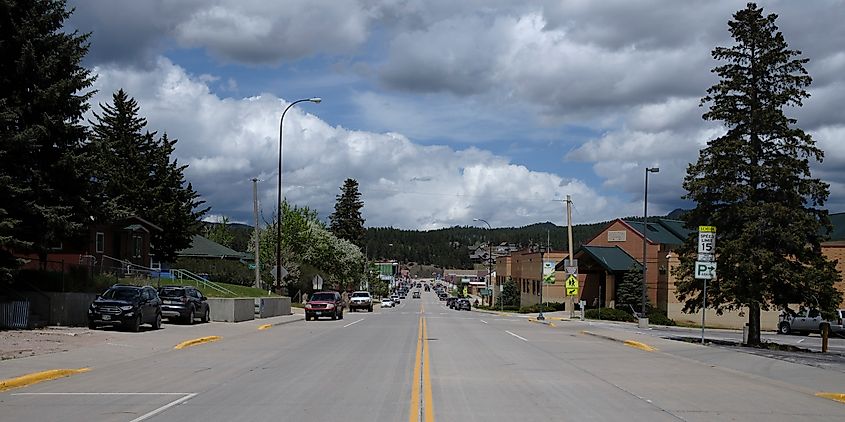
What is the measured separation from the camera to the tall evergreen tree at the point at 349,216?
381 feet

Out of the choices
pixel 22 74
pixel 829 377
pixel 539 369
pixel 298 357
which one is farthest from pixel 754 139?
pixel 22 74

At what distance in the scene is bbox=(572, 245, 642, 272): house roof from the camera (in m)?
69.6

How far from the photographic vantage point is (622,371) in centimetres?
1820

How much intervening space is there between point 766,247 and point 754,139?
413cm

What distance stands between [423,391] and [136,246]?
48112 millimetres

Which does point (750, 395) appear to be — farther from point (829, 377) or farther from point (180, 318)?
point (180, 318)

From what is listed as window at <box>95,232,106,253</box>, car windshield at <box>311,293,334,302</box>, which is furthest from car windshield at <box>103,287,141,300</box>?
window at <box>95,232,106,253</box>

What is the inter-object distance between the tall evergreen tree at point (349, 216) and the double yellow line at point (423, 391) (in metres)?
94.4

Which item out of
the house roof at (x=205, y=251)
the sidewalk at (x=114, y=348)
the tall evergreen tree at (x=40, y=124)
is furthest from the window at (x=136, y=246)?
the tall evergreen tree at (x=40, y=124)

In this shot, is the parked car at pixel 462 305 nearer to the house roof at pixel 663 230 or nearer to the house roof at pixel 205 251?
the house roof at pixel 663 230

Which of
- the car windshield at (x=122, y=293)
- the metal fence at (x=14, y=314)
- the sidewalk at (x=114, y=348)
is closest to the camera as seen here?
the sidewalk at (x=114, y=348)

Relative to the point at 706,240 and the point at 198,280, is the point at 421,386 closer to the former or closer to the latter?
the point at 706,240

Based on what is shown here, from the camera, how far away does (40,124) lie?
28328 mm

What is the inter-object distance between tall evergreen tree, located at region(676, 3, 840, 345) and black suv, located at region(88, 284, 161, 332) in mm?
20730
